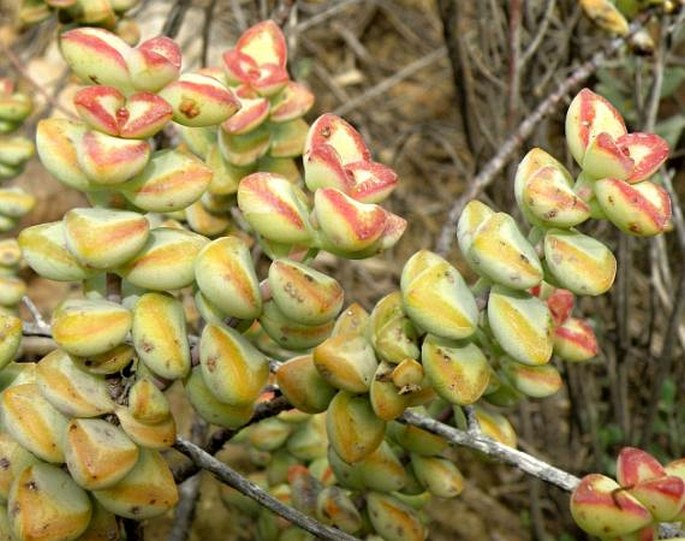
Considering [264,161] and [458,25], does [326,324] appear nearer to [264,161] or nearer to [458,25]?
[264,161]

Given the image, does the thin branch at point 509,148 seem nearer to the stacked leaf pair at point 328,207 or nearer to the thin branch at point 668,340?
the thin branch at point 668,340

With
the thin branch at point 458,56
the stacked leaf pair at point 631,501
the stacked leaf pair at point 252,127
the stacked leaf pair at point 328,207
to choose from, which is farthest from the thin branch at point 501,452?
the thin branch at point 458,56

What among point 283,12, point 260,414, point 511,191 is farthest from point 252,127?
point 511,191

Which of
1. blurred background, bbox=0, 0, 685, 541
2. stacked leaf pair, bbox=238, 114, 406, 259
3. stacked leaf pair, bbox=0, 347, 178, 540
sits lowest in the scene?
blurred background, bbox=0, 0, 685, 541

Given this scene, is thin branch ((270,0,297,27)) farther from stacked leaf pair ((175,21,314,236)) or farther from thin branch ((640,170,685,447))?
thin branch ((640,170,685,447))

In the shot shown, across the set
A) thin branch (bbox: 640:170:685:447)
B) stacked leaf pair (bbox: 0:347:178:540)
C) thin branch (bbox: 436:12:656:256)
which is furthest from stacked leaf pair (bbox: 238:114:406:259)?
thin branch (bbox: 640:170:685:447)

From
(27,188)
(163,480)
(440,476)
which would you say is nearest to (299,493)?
(440,476)
